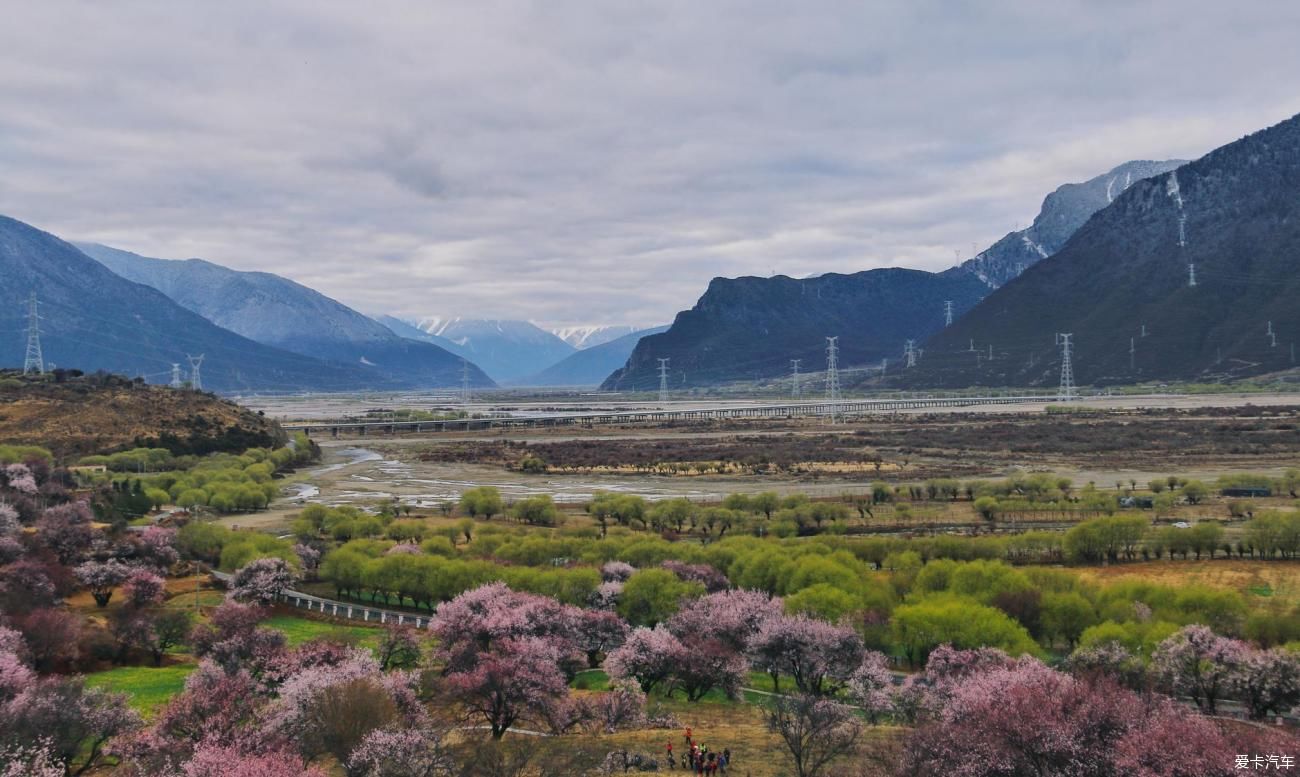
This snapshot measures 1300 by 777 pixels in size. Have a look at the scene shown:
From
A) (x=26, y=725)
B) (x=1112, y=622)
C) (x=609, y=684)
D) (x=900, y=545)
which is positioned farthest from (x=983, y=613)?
(x=26, y=725)

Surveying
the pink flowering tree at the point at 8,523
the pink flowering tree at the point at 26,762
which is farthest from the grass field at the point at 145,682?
the pink flowering tree at the point at 8,523

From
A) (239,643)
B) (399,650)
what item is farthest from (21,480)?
(399,650)

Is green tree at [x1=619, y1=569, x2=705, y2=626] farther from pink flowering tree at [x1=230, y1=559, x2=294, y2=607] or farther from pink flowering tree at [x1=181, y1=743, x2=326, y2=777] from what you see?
pink flowering tree at [x1=181, y1=743, x2=326, y2=777]

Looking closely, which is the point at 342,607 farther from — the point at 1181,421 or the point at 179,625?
the point at 1181,421

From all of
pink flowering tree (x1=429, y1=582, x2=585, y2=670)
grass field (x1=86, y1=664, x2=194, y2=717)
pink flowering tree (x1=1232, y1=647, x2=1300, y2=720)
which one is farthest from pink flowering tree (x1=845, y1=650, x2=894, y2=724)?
grass field (x1=86, y1=664, x2=194, y2=717)

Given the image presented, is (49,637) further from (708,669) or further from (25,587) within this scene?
(708,669)

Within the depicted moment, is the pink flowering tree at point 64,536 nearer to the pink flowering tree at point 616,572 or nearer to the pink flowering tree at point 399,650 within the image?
the pink flowering tree at point 399,650
